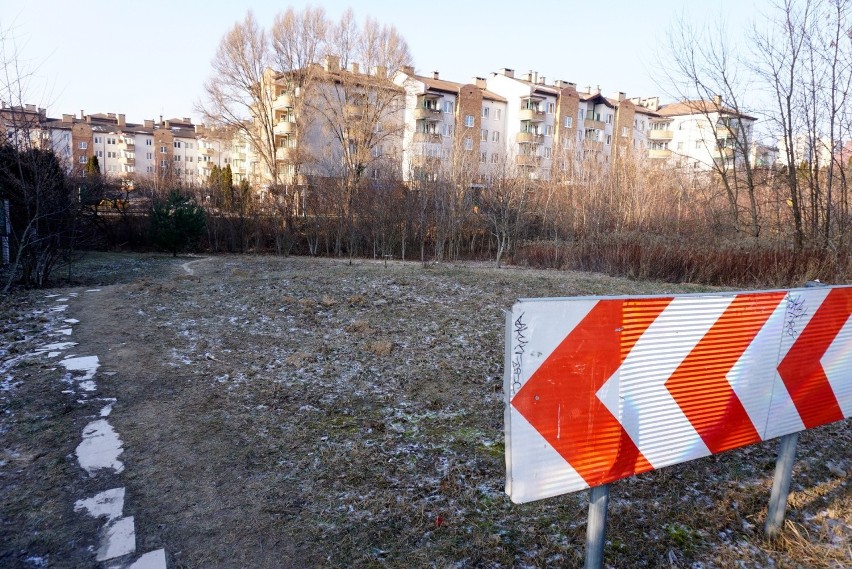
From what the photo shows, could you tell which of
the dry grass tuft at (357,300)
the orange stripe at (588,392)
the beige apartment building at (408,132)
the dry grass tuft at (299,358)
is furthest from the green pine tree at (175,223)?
the orange stripe at (588,392)

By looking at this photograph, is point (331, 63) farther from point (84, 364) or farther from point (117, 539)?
point (117, 539)

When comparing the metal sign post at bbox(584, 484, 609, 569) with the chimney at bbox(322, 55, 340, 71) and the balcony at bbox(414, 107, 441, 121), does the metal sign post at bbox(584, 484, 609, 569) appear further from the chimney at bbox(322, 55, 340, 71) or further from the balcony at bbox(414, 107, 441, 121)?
the balcony at bbox(414, 107, 441, 121)

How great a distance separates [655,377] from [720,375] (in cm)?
46

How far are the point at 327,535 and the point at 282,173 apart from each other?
4055 centimetres

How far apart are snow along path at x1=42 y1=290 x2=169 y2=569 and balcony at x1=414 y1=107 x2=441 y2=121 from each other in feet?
162

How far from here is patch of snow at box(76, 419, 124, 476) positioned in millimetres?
3771

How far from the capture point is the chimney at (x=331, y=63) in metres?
36.4

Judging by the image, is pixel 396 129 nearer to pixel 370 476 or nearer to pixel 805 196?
pixel 805 196

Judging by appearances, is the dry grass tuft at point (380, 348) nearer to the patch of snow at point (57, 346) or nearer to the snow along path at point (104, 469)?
the snow along path at point (104, 469)

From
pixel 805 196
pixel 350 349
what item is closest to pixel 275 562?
pixel 350 349

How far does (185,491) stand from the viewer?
345 cm

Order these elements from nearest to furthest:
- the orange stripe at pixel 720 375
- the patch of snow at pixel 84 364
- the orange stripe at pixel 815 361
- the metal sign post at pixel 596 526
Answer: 1. the metal sign post at pixel 596 526
2. the orange stripe at pixel 720 375
3. the orange stripe at pixel 815 361
4. the patch of snow at pixel 84 364

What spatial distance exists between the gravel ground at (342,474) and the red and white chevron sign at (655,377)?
797 mm

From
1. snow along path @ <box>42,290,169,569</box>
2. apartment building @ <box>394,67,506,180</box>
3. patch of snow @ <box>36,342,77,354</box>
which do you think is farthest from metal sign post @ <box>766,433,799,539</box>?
apartment building @ <box>394,67,506,180</box>
